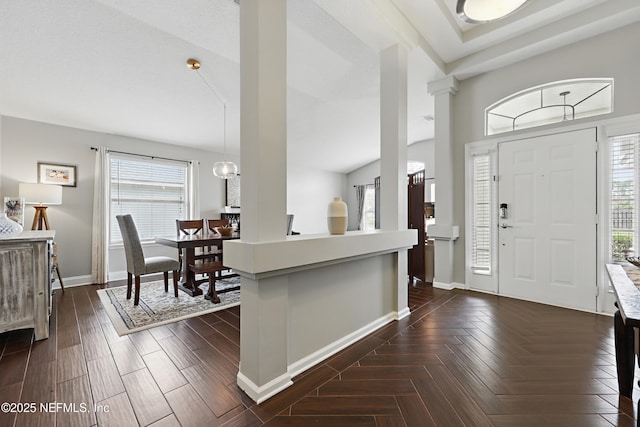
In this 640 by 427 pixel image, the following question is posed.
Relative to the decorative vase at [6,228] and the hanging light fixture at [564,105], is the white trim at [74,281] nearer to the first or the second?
the decorative vase at [6,228]

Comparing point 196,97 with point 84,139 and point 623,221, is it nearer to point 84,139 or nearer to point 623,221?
point 84,139

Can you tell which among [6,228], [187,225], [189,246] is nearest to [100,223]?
[187,225]

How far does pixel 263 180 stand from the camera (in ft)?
4.97

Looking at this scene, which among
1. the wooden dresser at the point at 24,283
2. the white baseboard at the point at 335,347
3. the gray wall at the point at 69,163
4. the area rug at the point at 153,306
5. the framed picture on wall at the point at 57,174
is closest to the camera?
the white baseboard at the point at 335,347

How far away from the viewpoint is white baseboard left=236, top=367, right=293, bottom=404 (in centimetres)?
150

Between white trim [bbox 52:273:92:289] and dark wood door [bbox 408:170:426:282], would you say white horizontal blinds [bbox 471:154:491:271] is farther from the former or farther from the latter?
white trim [bbox 52:273:92:289]

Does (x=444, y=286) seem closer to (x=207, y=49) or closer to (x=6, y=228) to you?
(x=207, y=49)

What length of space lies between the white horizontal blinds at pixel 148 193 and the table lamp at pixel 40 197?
0.86 metres

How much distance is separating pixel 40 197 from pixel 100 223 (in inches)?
33.2

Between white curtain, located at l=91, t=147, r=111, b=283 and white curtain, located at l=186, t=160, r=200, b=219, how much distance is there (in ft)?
4.22

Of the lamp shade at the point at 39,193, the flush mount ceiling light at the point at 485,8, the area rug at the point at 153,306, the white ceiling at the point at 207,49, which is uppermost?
the white ceiling at the point at 207,49

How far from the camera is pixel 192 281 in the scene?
3.45m

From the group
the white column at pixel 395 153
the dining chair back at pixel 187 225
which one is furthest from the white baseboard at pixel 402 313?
the dining chair back at pixel 187 225

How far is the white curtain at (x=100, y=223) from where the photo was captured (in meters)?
4.15
